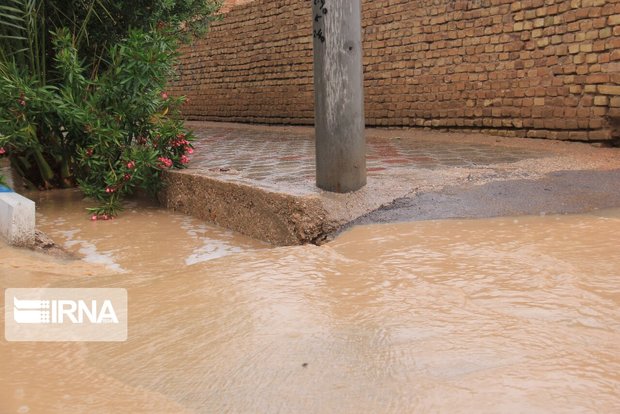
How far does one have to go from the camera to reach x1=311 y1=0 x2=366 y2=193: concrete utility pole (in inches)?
158

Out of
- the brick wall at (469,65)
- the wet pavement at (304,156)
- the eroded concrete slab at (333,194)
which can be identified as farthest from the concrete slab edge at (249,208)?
the brick wall at (469,65)

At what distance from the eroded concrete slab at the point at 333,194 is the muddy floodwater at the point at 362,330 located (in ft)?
1.36

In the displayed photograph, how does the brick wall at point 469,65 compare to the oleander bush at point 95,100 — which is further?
the brick wall at point 469,65

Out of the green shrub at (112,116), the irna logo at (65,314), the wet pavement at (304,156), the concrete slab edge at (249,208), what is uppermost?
the green shrub at (112,116)

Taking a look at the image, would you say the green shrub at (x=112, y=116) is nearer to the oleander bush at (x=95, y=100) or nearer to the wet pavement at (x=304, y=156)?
the oleander bush at (x=95, y=100)

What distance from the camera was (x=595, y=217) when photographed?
3.61m

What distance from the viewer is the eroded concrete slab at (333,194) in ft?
12.8

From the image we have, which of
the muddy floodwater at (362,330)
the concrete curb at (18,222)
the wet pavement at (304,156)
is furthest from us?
the wet pavement at (304,156)

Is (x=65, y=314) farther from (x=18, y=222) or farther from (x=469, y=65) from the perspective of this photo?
(x=469, y=65)

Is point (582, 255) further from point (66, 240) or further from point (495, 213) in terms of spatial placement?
point (66, 240)

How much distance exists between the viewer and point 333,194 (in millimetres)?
4051

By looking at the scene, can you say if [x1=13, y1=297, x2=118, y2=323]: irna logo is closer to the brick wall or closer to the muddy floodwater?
the muddy floodwater

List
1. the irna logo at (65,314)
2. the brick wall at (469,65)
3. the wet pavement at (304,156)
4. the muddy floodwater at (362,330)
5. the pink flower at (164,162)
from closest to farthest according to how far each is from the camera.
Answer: the muddy floodwater at (362,330) → the irna logo at (65,314) → the wet pavement at (304,156) → the pink flower at (164,162) → the brick wall at (469,65)

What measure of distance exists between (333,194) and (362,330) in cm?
187
